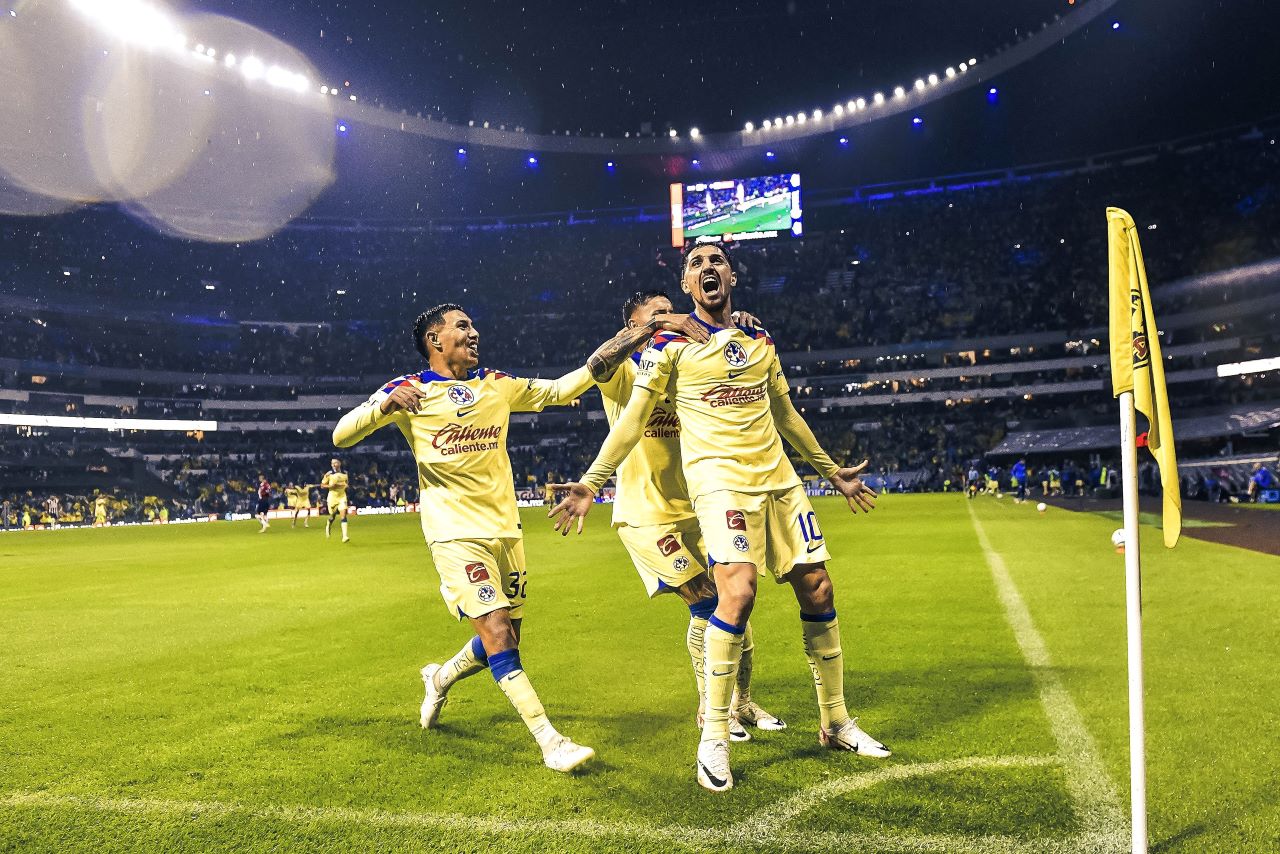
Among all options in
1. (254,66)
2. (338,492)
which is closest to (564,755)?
(338,492)

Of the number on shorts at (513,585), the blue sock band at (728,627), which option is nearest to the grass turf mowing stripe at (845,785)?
the blue sock band at (728,627)

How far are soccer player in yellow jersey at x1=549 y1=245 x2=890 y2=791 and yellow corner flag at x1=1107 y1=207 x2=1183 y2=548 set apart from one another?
1.78 m

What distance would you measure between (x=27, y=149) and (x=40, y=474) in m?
18.2

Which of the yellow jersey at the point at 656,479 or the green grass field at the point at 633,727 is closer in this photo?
the green grass field at the point at 633,727

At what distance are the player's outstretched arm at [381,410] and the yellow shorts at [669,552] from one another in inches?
60.6

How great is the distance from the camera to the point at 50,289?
184ft

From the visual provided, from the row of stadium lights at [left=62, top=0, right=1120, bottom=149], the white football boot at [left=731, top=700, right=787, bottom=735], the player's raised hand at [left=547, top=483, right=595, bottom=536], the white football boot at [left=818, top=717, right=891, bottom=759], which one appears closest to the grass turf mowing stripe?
the white football boot at [left=818, top=717, right=891, bottom=759]

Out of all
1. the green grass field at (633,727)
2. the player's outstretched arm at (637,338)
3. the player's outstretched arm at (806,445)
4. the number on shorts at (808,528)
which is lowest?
the green grass field at (633,727)

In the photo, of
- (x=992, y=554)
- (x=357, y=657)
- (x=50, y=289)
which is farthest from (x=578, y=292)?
(x=357, y=657)

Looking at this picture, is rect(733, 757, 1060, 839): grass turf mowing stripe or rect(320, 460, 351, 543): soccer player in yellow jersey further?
rect(320, 460, 351, 543): soccer player in yellow jersey

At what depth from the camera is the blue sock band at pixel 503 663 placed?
16.2 ft

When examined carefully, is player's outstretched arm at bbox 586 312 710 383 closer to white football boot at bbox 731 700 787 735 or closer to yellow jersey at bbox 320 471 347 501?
white football boot at bbox 731 700 787 735

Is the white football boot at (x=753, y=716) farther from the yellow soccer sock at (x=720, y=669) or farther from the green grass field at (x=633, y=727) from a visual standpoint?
the yellow soccer sock at (x=720, y=669)

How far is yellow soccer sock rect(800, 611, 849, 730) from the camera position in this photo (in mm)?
4855
